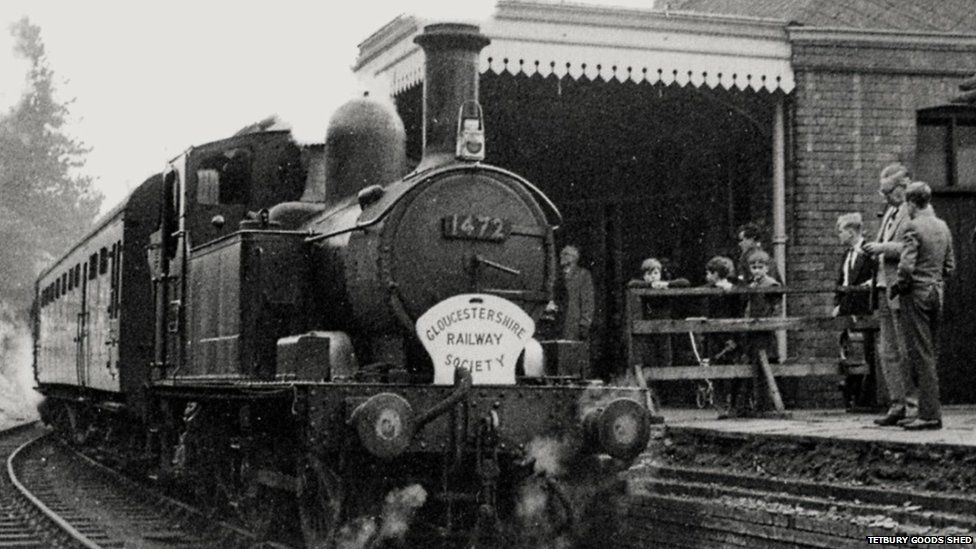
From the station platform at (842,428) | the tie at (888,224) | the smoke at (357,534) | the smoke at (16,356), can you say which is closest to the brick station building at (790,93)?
the station platform at (842,428)

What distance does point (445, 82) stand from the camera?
7699 millimetres

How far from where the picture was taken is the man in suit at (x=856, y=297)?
10.1m

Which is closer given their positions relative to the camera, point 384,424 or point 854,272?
point 384,424

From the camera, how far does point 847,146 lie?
1238cm

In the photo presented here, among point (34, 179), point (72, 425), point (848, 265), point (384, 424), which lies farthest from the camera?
point (34, 179)

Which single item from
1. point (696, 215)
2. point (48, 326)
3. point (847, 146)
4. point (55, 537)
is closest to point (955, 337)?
point (847, 146)

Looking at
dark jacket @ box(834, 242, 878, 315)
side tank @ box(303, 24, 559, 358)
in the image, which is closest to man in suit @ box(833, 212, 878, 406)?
dark jacket @ box(834, 242, 878, 315)

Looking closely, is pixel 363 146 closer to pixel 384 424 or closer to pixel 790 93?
pixel 384 424

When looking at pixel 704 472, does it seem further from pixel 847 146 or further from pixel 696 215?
pixel 696 215

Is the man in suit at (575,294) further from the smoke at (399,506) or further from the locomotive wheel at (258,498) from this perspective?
the smoke at (399,506)

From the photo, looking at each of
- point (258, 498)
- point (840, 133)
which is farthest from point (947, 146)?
point (258, 498)

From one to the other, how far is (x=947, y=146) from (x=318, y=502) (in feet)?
26.2

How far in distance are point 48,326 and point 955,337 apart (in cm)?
1260

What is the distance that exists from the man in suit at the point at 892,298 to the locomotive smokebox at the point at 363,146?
118 inches
